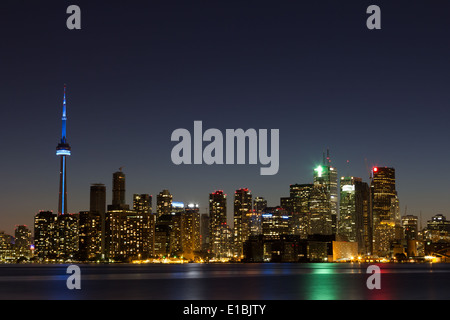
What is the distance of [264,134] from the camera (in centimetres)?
6544
